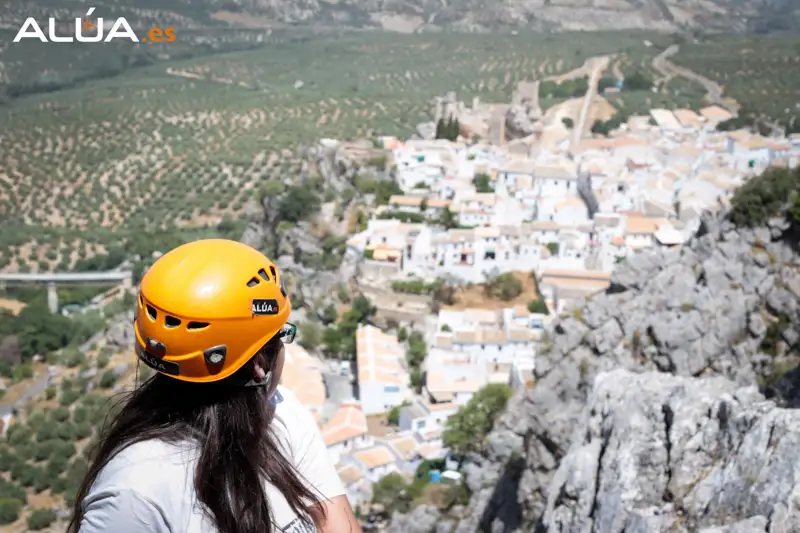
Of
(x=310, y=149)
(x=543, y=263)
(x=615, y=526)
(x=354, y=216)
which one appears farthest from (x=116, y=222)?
(x=615, y=526)

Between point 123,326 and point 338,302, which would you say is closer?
point 338,302

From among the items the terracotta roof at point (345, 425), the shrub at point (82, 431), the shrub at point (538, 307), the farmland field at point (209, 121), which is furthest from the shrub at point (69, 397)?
the shrub at point (538, 307)

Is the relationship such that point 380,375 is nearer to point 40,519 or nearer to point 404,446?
point 404,446

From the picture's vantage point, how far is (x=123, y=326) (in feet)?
71.3

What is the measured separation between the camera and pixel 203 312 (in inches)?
69.0

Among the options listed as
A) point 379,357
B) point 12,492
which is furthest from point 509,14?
point 12,492

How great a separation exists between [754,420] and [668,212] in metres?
17.9

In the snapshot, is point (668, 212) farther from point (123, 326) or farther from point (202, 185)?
point (202, 185)

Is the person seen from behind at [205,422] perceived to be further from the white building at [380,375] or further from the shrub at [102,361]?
the shrub at [102,361]

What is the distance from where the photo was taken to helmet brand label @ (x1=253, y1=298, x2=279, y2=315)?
1.82 meters

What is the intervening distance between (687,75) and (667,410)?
4907 centimetres

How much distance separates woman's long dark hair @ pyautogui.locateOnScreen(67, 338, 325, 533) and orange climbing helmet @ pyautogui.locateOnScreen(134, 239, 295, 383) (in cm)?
7

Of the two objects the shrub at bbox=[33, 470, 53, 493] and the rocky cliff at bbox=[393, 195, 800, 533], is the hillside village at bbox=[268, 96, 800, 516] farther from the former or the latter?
the shrub at bbox=[33, 470, 53, 493]

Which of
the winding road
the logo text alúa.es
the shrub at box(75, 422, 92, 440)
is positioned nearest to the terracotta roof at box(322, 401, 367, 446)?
the shrub at box(75, 422, 92, 440)
